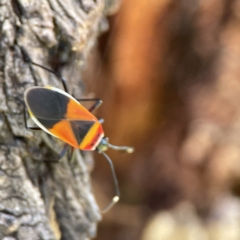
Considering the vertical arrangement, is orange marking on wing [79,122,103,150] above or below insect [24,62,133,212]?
below

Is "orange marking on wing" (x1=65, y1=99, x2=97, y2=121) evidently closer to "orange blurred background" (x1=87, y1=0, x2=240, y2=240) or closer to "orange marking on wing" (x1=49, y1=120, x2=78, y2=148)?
"orange marking on wing" (x1=49, y1=120, x2=78, y2=148)

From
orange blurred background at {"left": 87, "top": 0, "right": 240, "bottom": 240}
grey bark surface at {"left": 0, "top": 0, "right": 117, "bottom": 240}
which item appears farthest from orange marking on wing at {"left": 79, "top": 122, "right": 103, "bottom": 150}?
orange blurred background at {"left": 87, "top": 0, "right": 240, "bottom": 240}

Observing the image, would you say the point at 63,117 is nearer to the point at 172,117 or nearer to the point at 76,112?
the point at 76,112

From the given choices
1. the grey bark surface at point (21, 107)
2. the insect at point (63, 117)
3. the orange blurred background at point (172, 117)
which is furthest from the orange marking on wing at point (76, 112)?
the orange blurred background at point (172, 117)

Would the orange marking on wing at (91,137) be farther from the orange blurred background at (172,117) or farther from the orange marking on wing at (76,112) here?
the orange blurred background at (172,117)

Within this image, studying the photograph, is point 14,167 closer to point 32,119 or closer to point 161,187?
point 32,119

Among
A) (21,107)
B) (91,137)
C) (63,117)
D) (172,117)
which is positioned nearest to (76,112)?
(63,117)
